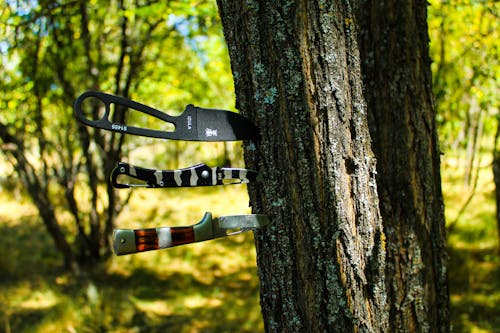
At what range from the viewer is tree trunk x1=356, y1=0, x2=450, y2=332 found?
71.6 inches

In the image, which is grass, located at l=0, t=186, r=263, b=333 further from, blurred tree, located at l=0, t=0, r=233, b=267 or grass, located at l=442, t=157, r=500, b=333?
grass, located at l=442, t=157, r=500, b=333

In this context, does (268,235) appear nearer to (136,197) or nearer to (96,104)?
(96,104)

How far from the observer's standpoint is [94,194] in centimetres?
615

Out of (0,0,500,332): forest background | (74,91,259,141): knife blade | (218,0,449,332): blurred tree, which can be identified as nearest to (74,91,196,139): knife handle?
(74,91,259,141): knife blade

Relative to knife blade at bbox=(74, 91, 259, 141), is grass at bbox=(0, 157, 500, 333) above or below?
below

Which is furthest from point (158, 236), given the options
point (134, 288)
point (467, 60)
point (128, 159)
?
point (467, 60)

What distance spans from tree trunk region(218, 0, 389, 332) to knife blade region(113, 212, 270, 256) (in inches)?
2.7

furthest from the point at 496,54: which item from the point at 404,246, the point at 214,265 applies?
the point at 214,265

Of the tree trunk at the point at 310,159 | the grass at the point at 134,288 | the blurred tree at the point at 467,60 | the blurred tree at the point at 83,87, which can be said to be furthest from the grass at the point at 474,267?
the blurred tree at the point at 83,87

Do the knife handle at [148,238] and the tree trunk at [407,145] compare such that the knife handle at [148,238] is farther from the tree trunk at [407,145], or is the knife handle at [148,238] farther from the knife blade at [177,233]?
the tree trunk at [407,145]

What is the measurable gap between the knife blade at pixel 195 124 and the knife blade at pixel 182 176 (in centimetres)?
9

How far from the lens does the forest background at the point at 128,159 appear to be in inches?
193

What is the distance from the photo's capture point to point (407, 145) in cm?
182

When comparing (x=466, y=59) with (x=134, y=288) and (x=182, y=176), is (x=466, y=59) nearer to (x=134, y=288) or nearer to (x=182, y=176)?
(x=134, y=288)
